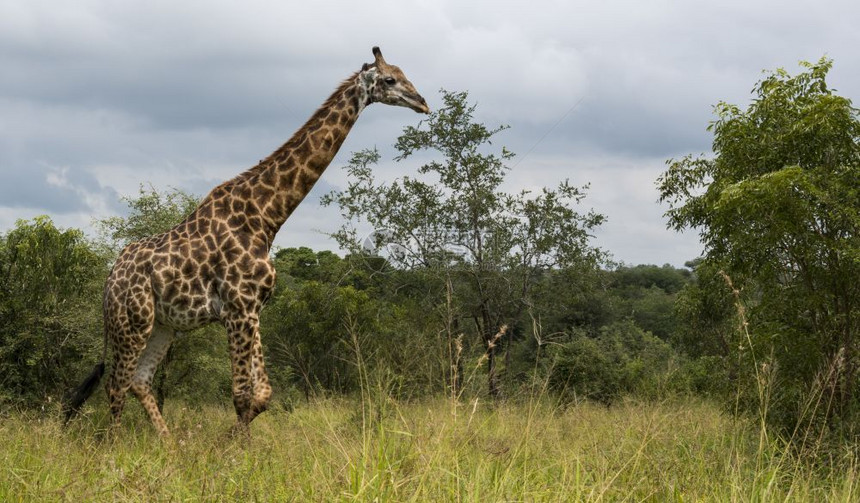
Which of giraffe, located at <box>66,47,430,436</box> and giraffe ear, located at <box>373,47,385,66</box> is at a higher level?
giraffe ear, located at <box>373,47,385,66</box>

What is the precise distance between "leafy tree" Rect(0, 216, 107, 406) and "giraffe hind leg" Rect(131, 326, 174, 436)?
195 inches

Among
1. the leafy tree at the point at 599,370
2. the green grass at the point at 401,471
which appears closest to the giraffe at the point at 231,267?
the green grass at the point at 401,471

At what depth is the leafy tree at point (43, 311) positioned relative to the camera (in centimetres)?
1374

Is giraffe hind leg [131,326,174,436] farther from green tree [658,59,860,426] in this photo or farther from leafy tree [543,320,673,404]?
leafy tree [543,320,673,404]

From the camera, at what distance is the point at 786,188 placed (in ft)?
29.7

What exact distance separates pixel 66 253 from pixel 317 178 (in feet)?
23.8

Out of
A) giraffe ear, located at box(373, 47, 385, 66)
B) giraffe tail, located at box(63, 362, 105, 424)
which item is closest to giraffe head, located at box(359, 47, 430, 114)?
giraffe ear, located at box(373, 47, 385, 66)

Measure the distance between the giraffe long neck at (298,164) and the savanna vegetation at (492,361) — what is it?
5.62 feet

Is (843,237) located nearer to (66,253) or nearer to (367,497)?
(367,497)

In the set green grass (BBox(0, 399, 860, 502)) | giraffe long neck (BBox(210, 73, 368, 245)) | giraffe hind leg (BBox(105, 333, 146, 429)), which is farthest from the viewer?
giraffe long neck (BBox(210, 73, 368, 245))

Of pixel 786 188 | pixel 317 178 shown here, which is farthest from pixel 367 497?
pixel 786 188

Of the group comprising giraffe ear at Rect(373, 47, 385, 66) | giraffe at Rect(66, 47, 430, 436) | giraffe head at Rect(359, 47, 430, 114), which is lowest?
giraffe at Rect(66, 47, 430, 436)

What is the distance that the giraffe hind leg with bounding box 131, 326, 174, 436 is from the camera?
884 cm

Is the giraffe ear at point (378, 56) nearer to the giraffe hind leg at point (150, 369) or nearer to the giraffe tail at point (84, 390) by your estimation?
the giraffe hind leg at point (150, 369)
